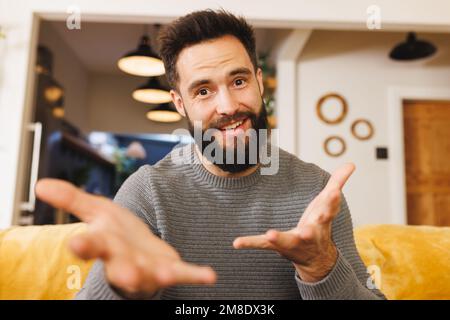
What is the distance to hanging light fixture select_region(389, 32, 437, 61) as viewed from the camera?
2.38 m

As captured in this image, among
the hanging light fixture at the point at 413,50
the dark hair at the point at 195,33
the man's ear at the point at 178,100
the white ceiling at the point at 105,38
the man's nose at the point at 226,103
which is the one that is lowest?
the man's nose at the point at 226,103

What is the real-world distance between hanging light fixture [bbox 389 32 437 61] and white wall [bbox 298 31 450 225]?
254 mm

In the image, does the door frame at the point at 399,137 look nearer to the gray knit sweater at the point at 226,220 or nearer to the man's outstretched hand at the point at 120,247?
the gray knit sweater at the point at 226,220

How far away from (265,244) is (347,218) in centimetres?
32

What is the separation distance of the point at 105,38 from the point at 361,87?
168 cm

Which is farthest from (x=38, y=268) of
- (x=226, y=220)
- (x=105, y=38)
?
(x=105, y=38)

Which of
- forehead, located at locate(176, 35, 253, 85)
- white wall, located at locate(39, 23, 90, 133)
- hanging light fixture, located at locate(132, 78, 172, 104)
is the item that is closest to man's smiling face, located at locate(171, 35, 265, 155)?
forehead, located at locate(176, 35, 253, 85)

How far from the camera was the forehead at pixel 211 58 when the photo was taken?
643 millimetres

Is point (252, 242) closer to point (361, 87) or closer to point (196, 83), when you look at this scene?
point (196, 83)

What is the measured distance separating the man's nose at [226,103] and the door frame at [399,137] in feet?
6.92

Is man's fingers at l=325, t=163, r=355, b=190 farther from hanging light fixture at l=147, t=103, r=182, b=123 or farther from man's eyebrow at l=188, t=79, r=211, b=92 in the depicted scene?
hanging light fixture at l=147, t=103, r=182, b=123

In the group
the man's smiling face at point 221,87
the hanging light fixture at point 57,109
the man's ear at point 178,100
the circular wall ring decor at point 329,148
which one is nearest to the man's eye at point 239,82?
the man's smiling face at point 221,87

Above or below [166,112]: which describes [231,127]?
below

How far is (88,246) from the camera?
297 millimetres
